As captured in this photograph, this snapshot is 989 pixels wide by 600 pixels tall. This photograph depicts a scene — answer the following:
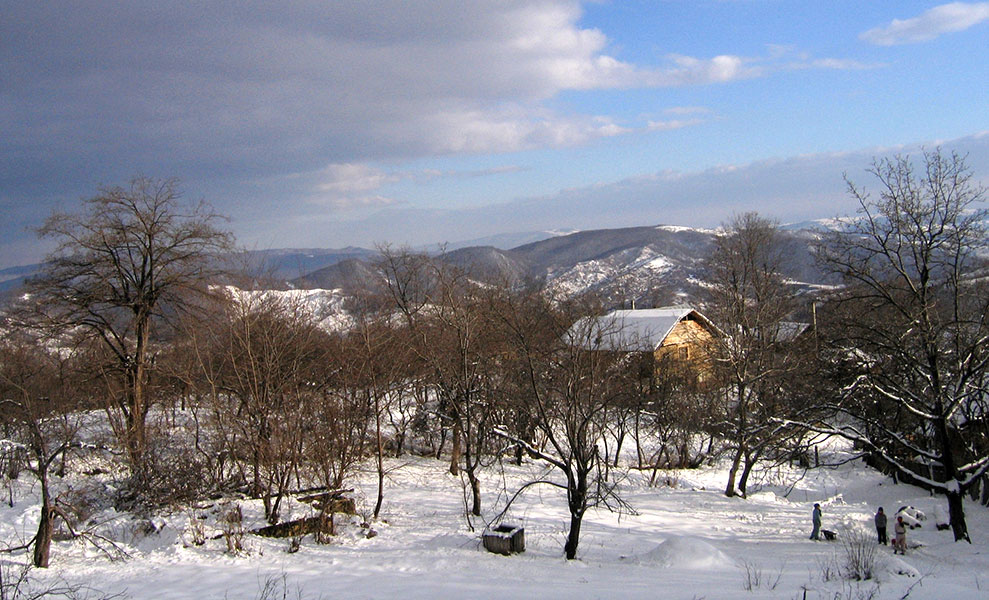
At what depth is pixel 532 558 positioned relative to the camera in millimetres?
12414

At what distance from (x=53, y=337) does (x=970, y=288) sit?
24.3 m

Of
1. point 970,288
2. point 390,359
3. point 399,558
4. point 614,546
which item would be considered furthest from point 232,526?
point 970,288

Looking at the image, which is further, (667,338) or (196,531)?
(667,338)

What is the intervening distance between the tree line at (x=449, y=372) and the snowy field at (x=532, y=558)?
955 mm

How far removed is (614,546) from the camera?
13789 millimetres

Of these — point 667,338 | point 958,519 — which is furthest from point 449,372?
point 667,338

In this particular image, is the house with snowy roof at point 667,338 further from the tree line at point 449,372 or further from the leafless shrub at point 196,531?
the leafless shrub at point 196,531

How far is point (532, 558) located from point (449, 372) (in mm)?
6126

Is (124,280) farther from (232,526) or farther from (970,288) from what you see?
(970,288)

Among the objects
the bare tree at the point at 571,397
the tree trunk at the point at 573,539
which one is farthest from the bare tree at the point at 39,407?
the tree trunk at the point at 573,539

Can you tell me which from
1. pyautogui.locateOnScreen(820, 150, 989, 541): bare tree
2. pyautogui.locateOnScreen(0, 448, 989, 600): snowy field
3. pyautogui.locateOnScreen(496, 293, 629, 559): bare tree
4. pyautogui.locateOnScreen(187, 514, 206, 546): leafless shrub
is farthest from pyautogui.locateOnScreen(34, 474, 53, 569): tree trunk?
pyautogui.locateOnScreen(820, 150, 989, 541): bare tree

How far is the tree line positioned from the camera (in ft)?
43.5

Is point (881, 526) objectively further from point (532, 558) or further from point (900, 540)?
point (532, 558)

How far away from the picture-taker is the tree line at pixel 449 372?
13.3 m
